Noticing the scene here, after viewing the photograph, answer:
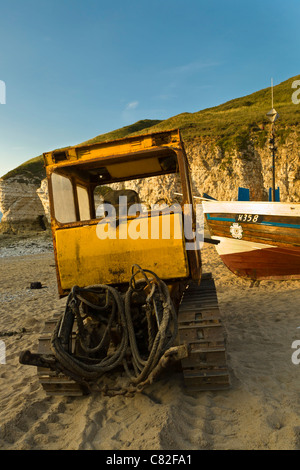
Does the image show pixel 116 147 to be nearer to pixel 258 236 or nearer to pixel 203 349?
pixel 203 349

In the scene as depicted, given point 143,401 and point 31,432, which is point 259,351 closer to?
point 143,401

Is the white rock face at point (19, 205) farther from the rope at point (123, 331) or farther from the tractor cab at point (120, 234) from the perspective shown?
the rope at point (123, 331)

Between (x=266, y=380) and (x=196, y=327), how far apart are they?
111cm

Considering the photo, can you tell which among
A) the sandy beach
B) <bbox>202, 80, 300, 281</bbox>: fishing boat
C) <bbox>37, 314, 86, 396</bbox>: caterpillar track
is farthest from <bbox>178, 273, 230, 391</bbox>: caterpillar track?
<bbox>202, 80, 300, 281</bbox>: fishing boat

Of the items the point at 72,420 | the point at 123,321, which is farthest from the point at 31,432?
the point at 123,321

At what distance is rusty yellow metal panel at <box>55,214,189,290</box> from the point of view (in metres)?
3.84

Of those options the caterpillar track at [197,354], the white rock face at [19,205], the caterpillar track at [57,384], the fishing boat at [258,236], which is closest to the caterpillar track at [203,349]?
the caterpillar track at [197,354]

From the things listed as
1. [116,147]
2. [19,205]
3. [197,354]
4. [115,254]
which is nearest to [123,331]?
[197,354]

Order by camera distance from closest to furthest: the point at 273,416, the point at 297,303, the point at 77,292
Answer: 1. the point at 273,416
2. the point at 77,292
3. the point at 297,303

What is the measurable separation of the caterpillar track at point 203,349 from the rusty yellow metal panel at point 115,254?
0.55 m

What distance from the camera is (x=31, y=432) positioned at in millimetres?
2916

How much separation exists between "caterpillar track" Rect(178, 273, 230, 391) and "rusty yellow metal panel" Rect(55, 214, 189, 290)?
0.55 meters

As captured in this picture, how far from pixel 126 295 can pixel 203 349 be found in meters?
1.06

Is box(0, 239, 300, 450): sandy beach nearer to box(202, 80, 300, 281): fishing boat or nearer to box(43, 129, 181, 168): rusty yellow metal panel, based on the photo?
box(43, 129, 181, 168): rusty yellow metal panel
